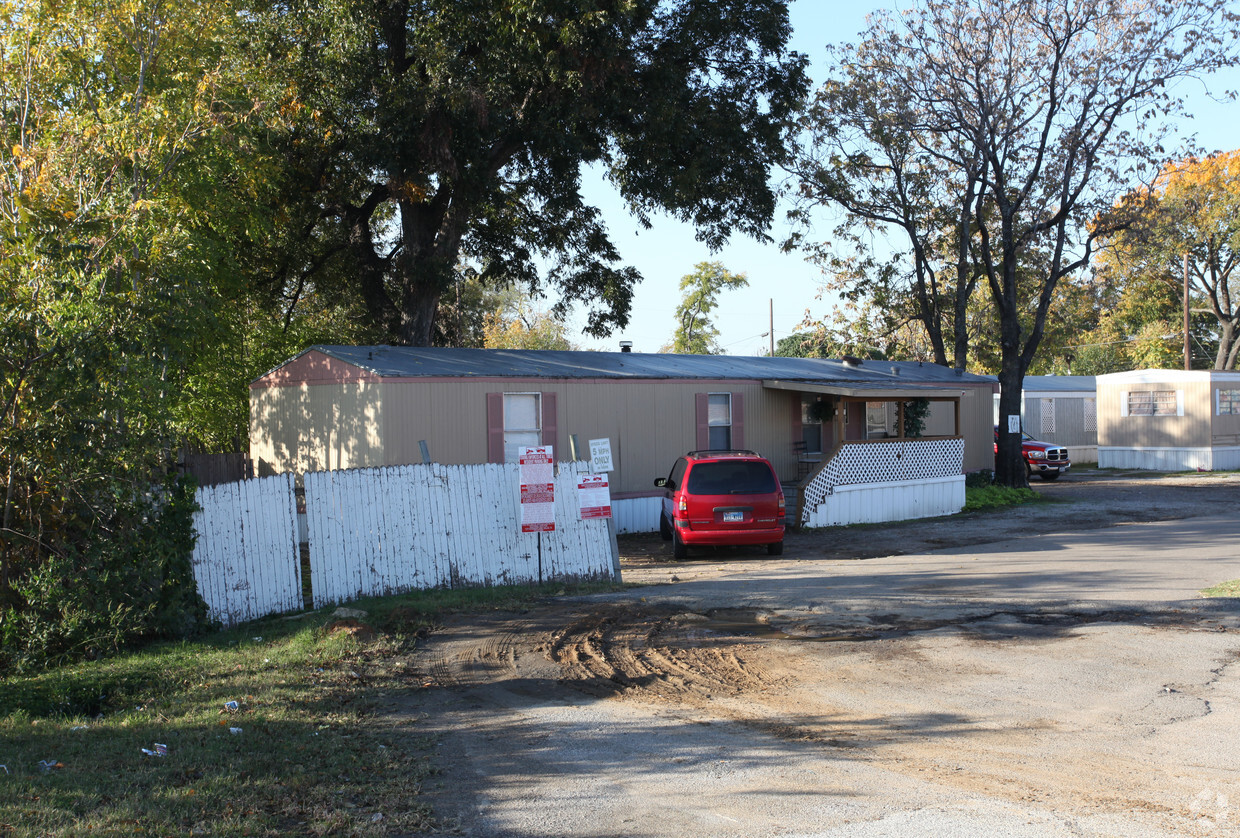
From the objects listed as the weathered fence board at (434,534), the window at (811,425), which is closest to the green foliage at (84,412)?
the weathered fence board at (434,534)

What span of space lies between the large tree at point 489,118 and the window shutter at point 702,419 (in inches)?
173

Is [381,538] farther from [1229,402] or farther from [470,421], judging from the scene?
[1229,402]

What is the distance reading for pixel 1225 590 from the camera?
10578 mm

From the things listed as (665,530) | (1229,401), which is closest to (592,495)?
(665,530)

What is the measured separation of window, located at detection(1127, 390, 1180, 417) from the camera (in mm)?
30734

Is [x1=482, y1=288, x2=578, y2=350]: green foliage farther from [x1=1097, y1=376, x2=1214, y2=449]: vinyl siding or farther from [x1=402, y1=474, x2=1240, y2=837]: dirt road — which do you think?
[x1=402, y1=474, x2=1240, y2=837]: dirt road

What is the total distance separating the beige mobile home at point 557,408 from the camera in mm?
15734

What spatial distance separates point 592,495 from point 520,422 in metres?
5.29

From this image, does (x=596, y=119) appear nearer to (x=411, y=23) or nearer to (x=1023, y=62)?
(x=411, y=23)

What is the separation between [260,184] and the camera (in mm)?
19203

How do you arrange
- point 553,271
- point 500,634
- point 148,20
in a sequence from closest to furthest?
point 500,634 → point 148,20 → point 553,271

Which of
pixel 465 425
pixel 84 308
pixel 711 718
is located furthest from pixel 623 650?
pixel 465 425

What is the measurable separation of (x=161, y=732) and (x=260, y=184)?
15518 millimetres

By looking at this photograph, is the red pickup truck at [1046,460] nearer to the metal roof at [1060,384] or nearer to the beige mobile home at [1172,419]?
the beige mobile home at [1172,419]
